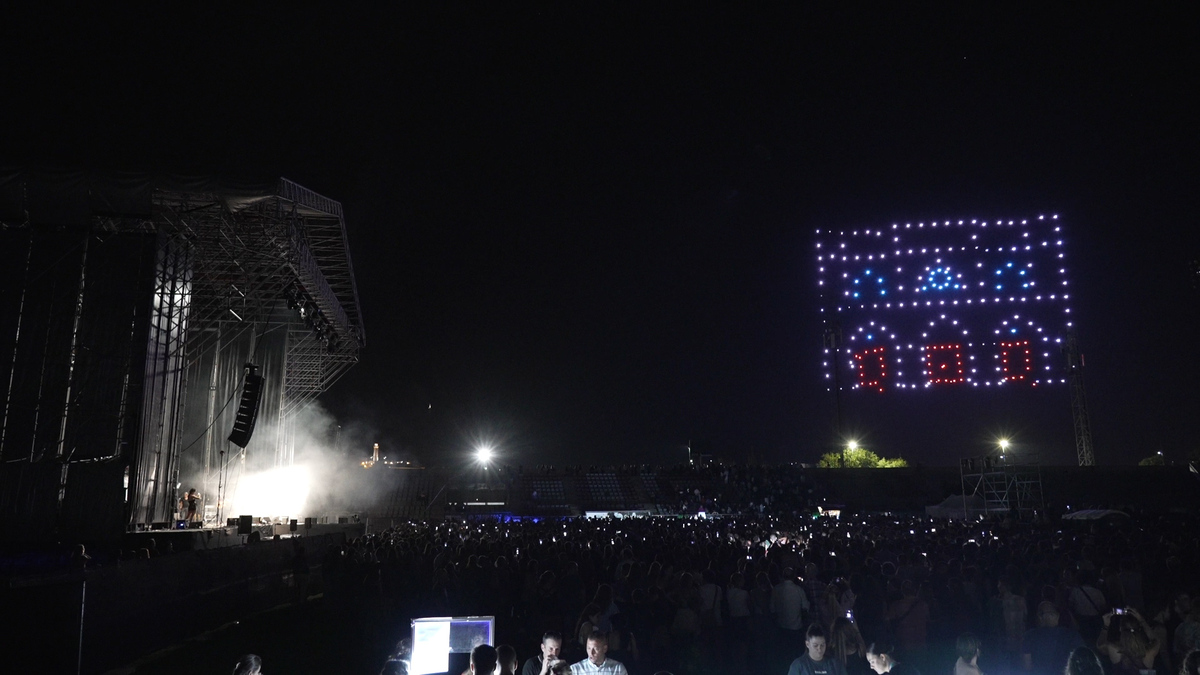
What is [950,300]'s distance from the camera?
26.5 meters

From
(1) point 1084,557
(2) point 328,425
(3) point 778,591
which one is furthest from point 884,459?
(3) point 778,591

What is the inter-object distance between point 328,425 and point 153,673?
37605 mm

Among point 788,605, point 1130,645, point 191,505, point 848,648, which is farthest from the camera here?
point 191,505

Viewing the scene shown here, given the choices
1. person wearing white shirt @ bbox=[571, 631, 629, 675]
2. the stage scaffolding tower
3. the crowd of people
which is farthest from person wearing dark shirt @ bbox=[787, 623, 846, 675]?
the stage scaffolding tower

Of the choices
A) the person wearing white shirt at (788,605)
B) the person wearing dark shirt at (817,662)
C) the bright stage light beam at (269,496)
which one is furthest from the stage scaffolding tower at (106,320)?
the person wearing dark shirt at (817,662)

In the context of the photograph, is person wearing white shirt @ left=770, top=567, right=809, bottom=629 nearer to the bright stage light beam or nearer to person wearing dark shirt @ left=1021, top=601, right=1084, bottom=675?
person wearing dark shirt @ left=1021, top=601, right=1084, bottom=675

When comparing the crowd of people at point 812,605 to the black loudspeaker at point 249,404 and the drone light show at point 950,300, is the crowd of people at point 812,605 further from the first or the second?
the drone light show at point 950,300

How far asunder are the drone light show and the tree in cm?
3527

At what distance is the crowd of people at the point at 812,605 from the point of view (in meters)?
5.90

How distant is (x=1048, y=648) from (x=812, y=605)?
10.3 feet

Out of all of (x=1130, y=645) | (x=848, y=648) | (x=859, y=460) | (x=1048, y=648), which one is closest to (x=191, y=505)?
(x=848, y=648)

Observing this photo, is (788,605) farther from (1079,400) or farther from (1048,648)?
(1079,400)

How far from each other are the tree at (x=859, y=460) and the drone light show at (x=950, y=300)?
116 ft

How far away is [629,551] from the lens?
12430mm
